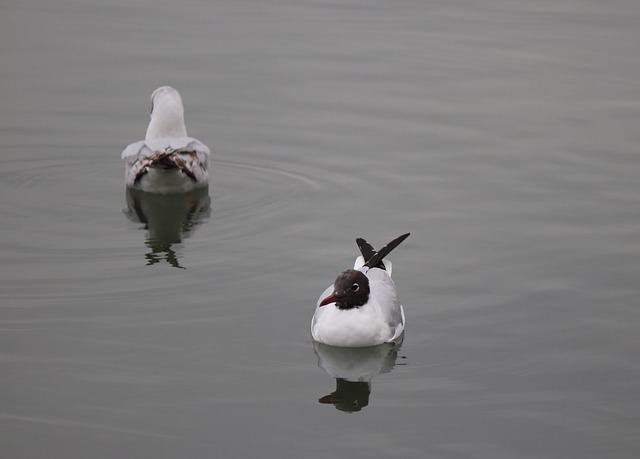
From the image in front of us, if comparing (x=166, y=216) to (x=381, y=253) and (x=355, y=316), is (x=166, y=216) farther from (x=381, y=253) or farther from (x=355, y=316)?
(x=355, y=316)

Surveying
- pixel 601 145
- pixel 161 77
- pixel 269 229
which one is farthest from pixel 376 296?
pixel 161 77

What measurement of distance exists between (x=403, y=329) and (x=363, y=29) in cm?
1046

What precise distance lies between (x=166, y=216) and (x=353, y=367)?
4035 millimetres

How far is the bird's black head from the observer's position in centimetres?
952

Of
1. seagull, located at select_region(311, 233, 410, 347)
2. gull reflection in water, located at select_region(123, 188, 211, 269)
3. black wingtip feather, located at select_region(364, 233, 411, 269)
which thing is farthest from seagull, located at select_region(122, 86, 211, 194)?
seagull, located at select_region(311, 233, 410, 347)

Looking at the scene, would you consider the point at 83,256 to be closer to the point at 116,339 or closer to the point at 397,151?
the point at 116,339

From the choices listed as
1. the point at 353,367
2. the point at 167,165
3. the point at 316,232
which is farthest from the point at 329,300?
the point at 167,165

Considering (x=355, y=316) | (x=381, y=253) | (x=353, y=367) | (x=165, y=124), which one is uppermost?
(x=165, y=124)

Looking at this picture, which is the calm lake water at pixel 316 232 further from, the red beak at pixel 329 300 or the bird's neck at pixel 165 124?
the bird's neck at pixel 165 124

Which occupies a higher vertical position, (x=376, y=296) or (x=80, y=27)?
(x=80, y=27)

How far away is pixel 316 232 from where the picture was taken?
11812mm

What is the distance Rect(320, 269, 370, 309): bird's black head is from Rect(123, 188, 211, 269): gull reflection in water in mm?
2034

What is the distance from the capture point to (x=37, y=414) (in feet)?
27.0

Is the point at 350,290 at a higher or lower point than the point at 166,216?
lower
